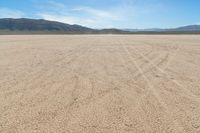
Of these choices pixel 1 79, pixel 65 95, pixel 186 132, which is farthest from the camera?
pixel 1 79

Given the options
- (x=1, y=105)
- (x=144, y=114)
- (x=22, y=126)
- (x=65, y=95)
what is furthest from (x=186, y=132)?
(x=1, y=105)

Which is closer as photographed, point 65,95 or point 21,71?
point 65,95

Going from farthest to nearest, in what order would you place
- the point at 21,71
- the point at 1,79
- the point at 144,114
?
the point at 21,71 → the point at 1,79 → the point at 144,114

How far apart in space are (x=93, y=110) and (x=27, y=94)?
1941mm

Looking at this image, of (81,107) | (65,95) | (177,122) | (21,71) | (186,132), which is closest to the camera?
(186,132)

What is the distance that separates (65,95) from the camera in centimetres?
604

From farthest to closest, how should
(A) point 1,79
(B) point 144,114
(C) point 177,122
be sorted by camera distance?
(A) point 1,79 → (B) point 144,114 → (C) point 177,122

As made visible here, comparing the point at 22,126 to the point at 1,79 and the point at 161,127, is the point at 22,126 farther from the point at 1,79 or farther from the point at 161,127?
the point at 1,79

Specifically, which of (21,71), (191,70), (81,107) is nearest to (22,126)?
(81,107)

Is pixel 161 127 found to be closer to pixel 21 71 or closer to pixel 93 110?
pixel 93 110

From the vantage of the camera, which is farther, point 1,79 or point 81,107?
point 1,79

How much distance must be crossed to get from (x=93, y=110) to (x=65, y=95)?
1258mm

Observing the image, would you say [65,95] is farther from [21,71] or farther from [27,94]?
[21,71]

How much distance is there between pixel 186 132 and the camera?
397 cm
